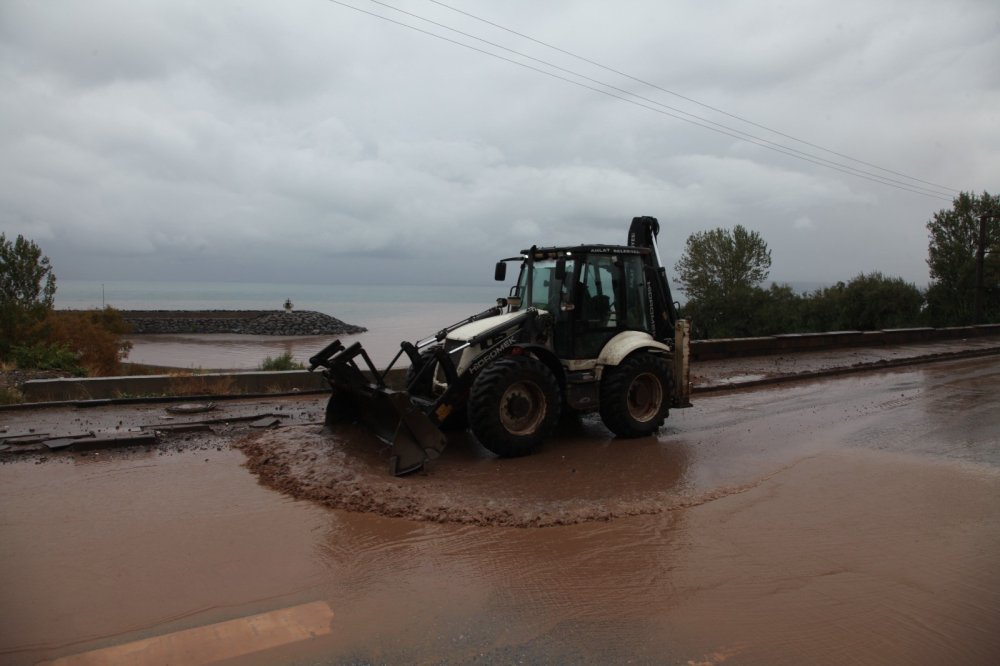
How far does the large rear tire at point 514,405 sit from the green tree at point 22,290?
18.5 m

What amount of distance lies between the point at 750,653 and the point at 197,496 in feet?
15.8

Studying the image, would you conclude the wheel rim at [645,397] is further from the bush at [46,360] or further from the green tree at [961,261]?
the green tree at [961,261]

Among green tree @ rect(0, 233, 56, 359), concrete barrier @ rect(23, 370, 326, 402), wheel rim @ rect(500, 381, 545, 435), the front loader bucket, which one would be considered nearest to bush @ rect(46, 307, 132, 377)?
green tree @ rect(0, 233, 56, 359)

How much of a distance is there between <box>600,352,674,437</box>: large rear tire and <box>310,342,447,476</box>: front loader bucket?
251 centimetres

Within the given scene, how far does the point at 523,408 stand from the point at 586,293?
5.97 feet

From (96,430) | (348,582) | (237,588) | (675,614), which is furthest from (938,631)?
(96,430)

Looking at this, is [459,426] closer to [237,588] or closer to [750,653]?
[237,588]

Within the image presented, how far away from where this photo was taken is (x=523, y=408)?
7910mm

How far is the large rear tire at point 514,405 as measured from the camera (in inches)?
293

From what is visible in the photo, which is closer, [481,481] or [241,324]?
[481,481]

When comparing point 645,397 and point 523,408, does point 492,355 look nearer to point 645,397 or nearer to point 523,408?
point 523,408

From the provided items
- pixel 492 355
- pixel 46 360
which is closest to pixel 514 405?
pixel 492 355

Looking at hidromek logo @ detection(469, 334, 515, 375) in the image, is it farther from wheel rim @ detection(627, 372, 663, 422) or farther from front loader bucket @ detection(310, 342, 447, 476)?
wheel rim @ detection(627, 372, 663, 422)

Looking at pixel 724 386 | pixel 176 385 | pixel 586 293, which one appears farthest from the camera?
pixel 724 386
